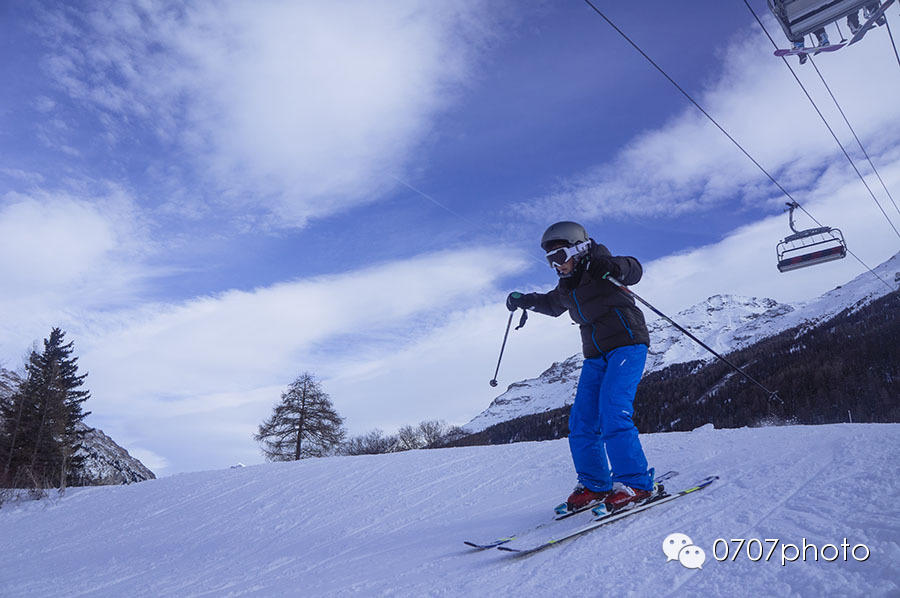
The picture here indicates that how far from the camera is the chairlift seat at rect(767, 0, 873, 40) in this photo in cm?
750

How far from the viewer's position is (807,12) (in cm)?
771

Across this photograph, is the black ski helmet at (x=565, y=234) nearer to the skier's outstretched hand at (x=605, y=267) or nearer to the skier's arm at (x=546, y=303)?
the skier's outstretched hand at (x=605, y=267)

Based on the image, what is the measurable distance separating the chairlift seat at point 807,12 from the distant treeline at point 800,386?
1113 inches

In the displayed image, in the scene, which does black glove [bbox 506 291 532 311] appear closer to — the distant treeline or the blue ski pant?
the blue ski pant

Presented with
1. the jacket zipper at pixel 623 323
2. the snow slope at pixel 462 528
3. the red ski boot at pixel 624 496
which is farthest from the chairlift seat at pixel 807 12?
the red ski boot at pixel 624 496

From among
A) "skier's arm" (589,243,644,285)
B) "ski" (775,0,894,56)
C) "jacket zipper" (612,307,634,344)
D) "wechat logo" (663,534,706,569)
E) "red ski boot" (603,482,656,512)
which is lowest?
"wechat logo" (663,534,706,569)

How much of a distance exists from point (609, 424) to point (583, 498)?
0.65 m

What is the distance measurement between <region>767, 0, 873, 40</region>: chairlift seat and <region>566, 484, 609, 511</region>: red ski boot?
26.1ft

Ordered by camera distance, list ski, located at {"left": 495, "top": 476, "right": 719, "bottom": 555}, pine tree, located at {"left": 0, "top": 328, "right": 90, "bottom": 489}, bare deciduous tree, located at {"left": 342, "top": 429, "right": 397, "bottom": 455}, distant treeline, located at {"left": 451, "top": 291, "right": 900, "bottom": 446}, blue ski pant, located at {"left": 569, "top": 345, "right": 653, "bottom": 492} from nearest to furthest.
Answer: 1. ski, located at {"left": 495, "top": 476, "right": 719, "bottom": 555}
2. blue ski pant, located at {"left": 569, "top": 345, "right": 653, "bottom": 492}
3. pine tree, located at {"left": 0, "top": 328, "right": 90, "bottom": 489}
4. distant treeline, located at {"left": 451, "top": 291, "right": 900, "bottom": 446}
5. bare deciduous tree, located at {"left": 342, "top": 429, "right": 397, "bottom": 455}

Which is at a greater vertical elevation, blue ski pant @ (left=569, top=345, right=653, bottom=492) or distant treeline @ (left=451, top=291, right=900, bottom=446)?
distant treeline @ (left=451, top=291, right=900, bottom=446)

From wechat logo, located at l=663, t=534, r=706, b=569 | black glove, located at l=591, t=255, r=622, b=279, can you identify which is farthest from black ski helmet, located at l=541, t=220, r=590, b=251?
wechat logo, located at l=663, t=534, r=706, b=569


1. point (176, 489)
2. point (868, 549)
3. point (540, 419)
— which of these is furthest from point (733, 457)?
point (540, 419)

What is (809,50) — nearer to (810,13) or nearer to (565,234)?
(810,13)

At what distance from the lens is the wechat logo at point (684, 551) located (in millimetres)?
2377
